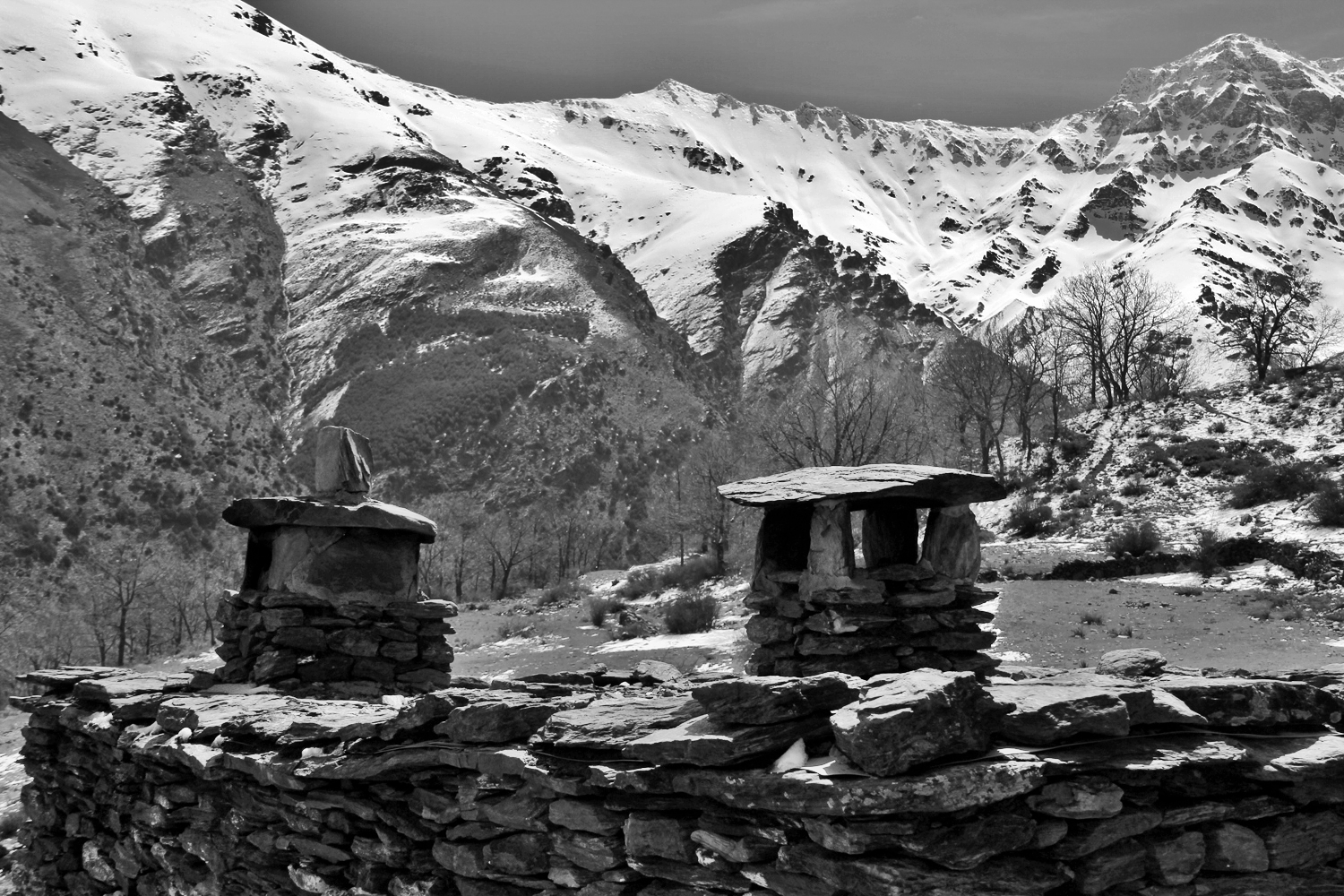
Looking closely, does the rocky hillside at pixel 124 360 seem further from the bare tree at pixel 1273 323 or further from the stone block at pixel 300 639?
the bare tree at pixel 1273 323

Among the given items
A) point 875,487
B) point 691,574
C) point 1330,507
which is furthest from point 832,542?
point 691,574

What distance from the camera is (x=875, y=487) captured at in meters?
7.57

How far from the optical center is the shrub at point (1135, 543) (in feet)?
82.0

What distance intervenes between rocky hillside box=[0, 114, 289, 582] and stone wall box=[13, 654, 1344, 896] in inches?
2357

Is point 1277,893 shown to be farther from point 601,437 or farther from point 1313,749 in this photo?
point 601,437

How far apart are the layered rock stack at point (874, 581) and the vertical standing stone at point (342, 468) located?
13.2ft

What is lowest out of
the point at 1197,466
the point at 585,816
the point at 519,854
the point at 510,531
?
the point at 510,531

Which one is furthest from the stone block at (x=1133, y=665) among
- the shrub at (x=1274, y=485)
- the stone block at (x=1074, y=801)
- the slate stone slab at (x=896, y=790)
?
the shrub at (x=1274, y=485)

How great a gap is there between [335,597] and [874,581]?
5.17 m

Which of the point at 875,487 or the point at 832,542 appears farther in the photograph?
the point at 832,542

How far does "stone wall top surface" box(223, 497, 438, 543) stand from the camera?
33.1ft

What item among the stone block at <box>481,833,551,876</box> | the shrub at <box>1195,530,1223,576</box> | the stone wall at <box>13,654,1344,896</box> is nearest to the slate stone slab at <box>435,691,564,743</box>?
the stone wall at <box>13,654,1344,896</box>

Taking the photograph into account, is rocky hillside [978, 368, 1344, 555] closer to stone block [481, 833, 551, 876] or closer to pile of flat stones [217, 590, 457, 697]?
pile of flat stones [217, 590, 457, 697]

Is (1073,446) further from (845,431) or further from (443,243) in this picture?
(443,243)
